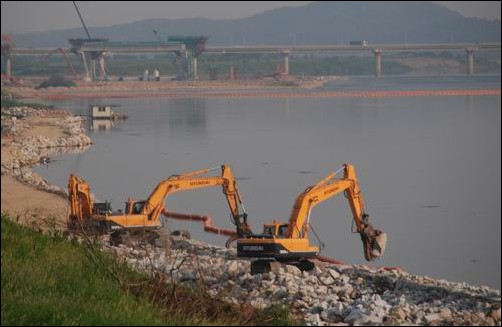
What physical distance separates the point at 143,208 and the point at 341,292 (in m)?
4.93

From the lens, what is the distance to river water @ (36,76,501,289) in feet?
71.0

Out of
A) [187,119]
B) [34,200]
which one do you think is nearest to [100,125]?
[187,119]

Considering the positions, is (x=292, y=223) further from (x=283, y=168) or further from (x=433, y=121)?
(x=433, y=121)

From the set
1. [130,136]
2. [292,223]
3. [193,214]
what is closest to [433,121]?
[130,136]

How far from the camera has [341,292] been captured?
14547mm

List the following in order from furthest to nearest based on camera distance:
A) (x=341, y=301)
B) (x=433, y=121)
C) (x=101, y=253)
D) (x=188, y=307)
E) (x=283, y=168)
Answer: (x=433, y=121)
(x=283, y=168)
(x=341, y=301)
(x=101, y=253)
(x=188, y=307)

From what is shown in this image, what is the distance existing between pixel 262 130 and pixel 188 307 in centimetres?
4461

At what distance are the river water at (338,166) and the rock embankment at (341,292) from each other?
283 centimetres

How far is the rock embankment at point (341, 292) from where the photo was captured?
41.2 ft

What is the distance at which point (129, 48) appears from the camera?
138375mm

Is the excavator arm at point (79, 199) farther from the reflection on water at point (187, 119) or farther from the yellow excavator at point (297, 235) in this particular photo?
the reflection on water at point (187, 119)

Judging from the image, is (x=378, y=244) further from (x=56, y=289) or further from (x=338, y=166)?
(x=338, y=166)

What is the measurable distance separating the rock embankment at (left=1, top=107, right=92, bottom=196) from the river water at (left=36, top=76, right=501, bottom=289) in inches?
31.6

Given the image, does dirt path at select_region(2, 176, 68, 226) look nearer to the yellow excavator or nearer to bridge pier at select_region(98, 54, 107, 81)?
the yellow excavator
